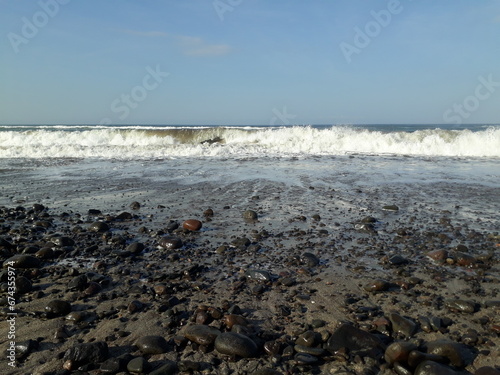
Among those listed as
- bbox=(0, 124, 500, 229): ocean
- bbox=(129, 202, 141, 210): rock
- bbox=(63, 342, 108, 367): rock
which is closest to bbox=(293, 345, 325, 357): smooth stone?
bbox=(63, 342, 108, 367): rock

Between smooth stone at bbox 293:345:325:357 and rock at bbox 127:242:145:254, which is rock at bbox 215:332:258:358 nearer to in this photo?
smooth stone at bbox 293:345:325:357

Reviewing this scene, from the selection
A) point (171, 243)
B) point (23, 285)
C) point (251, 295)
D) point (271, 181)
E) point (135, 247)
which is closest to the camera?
point (251, 295)

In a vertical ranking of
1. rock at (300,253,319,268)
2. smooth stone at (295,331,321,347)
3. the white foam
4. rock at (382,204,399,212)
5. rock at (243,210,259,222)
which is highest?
the white foam

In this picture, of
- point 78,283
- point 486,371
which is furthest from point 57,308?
point 486,371

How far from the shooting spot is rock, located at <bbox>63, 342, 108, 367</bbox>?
2.71 meters

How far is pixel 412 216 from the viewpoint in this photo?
702 cm

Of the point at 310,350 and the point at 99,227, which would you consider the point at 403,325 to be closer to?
the point at 310,350

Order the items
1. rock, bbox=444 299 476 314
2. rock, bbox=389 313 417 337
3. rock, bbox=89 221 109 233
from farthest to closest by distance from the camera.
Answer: rock, bbox=89 221 109 233 → rock, bbox=444 299 476 314 → rock, bbox=389 313 417 337

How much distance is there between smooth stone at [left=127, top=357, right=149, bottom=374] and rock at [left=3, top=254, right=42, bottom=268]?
273 centimetres

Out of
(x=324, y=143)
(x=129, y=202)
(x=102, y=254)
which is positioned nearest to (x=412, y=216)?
(x=102, y=254)

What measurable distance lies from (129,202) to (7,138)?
33.7m

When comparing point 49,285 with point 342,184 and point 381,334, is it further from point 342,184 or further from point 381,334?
point 342,184

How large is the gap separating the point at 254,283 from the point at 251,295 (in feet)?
0.96

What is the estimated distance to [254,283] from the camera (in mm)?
4145
